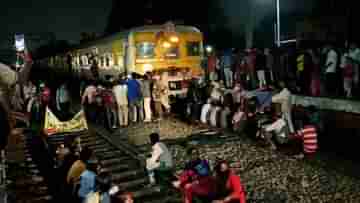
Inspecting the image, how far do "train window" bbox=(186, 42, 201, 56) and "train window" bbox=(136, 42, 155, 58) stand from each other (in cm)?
176

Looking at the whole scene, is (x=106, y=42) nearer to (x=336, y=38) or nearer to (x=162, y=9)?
(x=336, y=38)

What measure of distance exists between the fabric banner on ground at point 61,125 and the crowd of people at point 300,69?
6.37 meters

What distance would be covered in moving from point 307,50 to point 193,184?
25.9ft

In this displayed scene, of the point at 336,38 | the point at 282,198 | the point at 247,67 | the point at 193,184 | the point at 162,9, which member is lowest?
the point at 282,198

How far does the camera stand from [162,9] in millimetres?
34625

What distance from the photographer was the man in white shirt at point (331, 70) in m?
12.1

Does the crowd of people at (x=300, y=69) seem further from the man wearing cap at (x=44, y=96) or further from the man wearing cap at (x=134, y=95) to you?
the man wearing cap at (x=44, y=96)

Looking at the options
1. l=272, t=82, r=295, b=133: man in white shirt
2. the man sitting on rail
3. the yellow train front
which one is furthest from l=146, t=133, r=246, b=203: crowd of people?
the yellow train front

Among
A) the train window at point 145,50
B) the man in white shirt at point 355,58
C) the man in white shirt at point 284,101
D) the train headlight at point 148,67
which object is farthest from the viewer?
the train headlight at point 148,67

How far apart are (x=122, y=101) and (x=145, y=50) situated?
479 centimetres

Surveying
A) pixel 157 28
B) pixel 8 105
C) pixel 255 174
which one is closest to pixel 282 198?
pixel 255 174

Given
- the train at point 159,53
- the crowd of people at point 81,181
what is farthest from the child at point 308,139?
the train at point 159,53

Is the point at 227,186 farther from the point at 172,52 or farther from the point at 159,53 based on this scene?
the point at 172,52

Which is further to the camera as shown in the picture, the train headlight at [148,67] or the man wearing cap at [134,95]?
the train headlight at [148,67]
